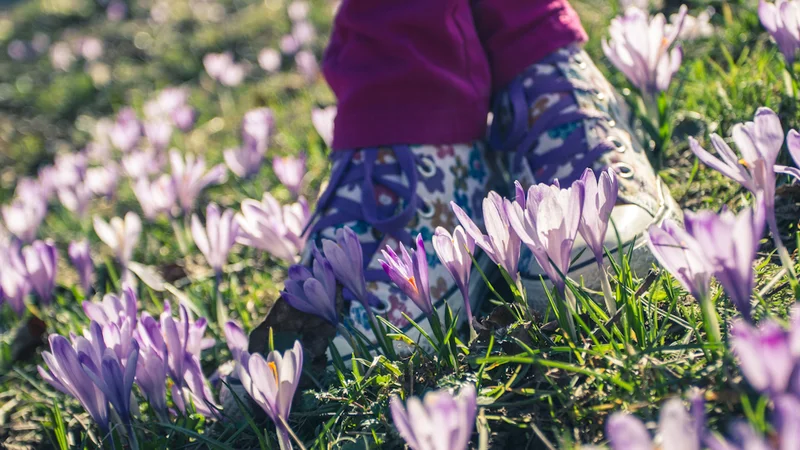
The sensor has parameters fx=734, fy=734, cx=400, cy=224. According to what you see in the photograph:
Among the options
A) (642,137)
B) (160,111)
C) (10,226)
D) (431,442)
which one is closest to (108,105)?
(160,111)

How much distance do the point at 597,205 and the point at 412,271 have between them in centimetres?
36

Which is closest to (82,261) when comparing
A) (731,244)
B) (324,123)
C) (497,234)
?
(324,123)

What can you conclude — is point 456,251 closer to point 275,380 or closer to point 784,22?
point 275,380

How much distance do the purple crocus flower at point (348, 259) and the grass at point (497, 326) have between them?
0.58 feet

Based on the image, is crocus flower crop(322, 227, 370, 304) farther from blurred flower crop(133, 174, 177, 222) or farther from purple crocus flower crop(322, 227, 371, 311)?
blurred flower crop(133, 174, 177, 222)

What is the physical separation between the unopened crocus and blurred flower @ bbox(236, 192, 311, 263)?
76 centimetres

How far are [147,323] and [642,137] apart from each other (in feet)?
5.14

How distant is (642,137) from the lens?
229 centimetres

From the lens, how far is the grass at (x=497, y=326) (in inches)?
49.6

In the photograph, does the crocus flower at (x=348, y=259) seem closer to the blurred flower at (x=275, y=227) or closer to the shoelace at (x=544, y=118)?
the blurred flower at (x=275, y=227)

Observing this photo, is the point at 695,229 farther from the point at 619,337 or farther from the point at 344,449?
the point at 344,449

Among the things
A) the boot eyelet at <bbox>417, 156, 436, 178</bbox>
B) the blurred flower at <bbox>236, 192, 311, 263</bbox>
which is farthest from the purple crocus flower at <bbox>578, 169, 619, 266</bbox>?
the blurred flower at <bbox>236, 192, 311, 263</bbox>

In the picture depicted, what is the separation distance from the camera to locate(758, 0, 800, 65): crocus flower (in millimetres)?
1760

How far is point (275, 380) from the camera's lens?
130 cm
